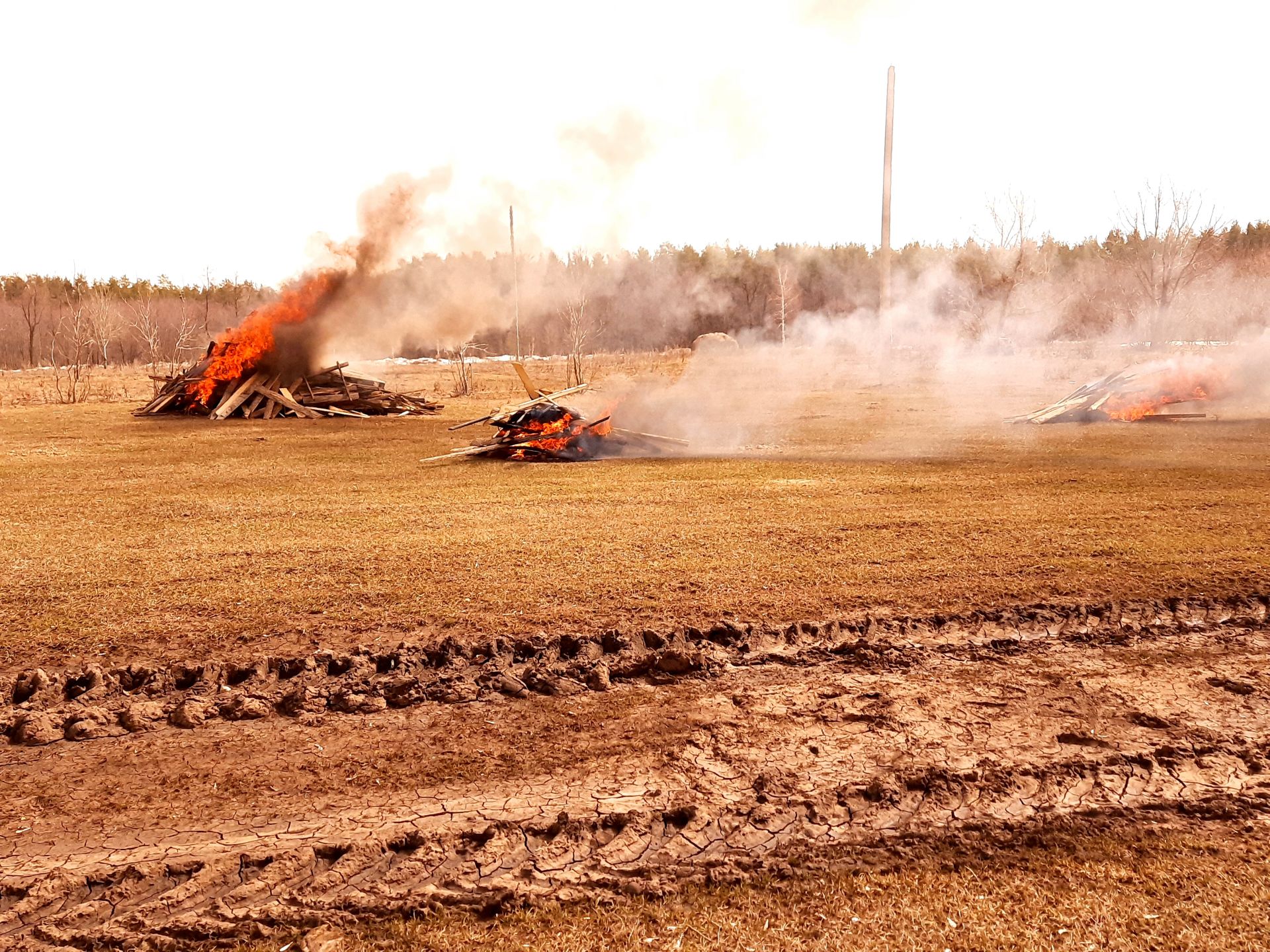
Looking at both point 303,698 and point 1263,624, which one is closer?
point 303,698

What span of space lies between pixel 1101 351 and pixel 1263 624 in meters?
33.3

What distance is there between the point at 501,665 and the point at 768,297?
4464cm

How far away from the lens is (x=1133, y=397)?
61.4 ft

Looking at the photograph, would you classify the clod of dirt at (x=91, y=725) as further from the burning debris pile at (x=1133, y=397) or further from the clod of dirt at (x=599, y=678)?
the burning debris pile at (x=1133, y=397)

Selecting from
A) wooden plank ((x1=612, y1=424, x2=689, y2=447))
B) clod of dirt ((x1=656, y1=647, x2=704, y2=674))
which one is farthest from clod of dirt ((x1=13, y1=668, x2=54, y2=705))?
wooden plank ((x1=612, y1=424, x2=689, y2=447))

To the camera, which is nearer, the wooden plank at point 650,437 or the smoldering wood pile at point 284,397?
the wooden plank at point 650,437

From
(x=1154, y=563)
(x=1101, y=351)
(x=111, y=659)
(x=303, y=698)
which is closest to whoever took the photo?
(x=303, y=698)

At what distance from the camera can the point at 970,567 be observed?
6711mm

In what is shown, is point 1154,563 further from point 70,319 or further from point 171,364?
point 70,319

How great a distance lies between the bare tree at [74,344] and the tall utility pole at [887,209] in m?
27.6

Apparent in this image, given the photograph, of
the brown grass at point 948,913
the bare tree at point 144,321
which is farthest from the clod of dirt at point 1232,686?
the bare tree at point 144,321

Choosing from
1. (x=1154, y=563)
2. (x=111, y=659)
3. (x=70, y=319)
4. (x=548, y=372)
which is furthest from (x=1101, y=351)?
(x=70, y=319)

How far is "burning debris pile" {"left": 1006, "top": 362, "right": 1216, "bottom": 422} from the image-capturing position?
59.9ft

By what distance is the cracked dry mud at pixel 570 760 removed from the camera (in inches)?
124
